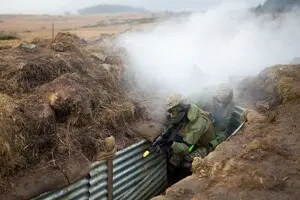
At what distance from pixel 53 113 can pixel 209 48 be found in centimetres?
812

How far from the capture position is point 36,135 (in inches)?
248

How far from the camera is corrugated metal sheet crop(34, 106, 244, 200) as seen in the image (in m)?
6.38

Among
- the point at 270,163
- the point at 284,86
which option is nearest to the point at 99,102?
the point at 270,163

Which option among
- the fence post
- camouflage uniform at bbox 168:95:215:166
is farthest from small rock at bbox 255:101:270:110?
the fence post

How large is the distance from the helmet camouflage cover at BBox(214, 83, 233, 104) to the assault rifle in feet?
3.76

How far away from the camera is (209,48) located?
13.9 m

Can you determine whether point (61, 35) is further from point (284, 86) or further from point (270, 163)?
point (270, 163)

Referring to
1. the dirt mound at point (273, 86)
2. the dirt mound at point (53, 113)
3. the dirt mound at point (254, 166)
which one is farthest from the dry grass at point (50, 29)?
the dirt mound at point (254, 166)

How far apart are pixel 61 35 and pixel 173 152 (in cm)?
426

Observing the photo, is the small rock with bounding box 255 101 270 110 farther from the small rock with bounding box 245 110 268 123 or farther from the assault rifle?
the assault rifle

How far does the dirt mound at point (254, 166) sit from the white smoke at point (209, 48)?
8.48 feet

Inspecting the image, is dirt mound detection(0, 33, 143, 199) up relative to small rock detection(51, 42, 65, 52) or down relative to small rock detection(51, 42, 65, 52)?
down

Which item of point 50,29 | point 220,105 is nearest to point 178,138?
point 220,105

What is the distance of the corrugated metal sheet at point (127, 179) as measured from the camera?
20.9ft
